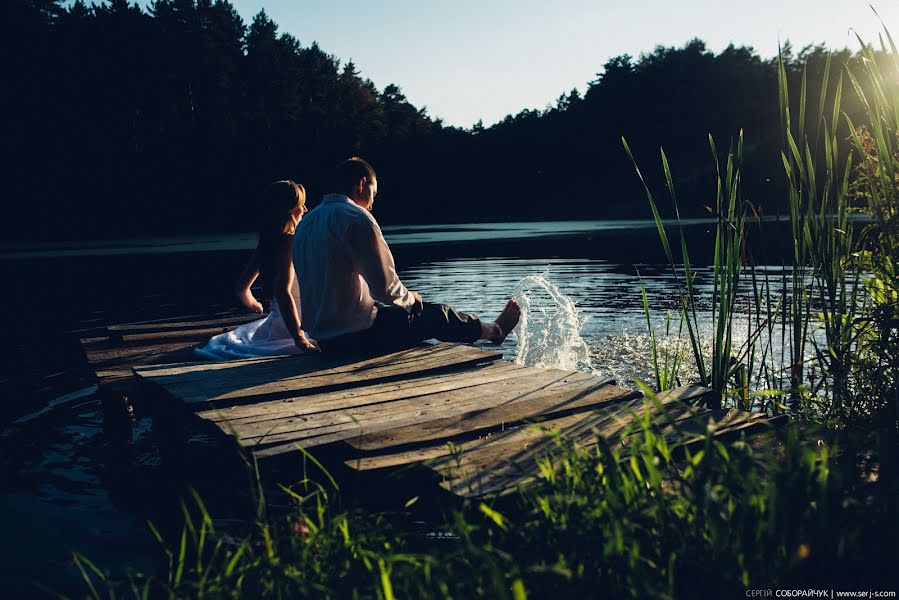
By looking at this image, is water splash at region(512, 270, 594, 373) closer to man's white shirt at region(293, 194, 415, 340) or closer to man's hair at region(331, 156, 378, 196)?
man's white shirt at region(293, 194, 415, 340)

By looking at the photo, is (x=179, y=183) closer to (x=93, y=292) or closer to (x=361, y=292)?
(x=93, y=292)

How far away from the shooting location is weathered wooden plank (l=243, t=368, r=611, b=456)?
291 cm

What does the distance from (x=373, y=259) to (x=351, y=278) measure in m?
0.23

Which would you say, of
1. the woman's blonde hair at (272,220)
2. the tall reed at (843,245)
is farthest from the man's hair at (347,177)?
the tall reed at (843,245)

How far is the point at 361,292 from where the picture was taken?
4586 mm

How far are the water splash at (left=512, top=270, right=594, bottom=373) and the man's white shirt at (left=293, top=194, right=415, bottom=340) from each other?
87.6 inches

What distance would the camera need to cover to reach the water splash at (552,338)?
725 cm

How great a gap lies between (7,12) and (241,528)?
47.1 metres

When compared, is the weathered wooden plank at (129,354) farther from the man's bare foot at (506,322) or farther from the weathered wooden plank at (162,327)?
the man's bare foot at (506,322)

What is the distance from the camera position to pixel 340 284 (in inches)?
177

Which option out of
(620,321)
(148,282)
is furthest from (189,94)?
(620,321)

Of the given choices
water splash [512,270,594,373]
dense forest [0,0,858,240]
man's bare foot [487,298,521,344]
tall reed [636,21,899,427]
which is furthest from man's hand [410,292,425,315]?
dense forest [0,0,858,240]

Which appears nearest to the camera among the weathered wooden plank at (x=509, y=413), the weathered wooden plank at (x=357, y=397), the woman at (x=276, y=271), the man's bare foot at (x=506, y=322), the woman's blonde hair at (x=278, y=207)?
the weathered wooden plank at (x=509, y=413)

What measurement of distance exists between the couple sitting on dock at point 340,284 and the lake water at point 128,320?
3.19ft
